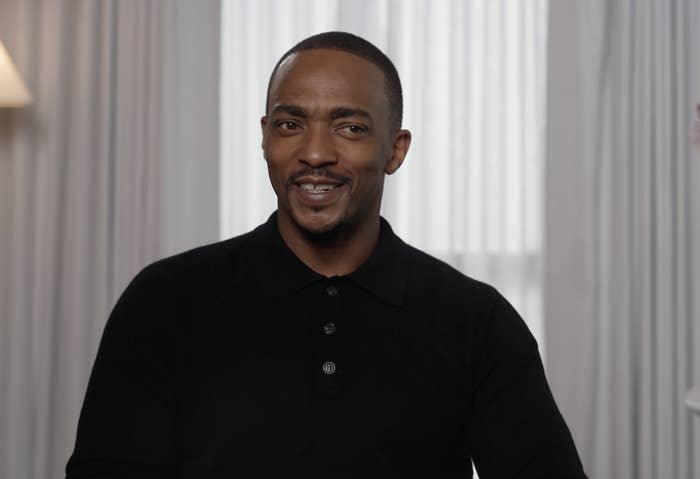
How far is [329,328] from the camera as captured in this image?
4.74 ft

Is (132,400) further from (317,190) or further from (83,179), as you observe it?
(83,179)

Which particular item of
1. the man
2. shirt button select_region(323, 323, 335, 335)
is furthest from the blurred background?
shirt button select_region(323, 323, 335, 335)

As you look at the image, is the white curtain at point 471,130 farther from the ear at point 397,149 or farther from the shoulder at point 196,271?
the shoulder at point 196,271

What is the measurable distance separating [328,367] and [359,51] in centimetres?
51

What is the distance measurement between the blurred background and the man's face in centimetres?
144

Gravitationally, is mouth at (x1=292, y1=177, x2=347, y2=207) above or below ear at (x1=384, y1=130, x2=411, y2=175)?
below

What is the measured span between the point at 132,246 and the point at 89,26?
70 cm

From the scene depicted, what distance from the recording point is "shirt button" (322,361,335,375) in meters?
1.40

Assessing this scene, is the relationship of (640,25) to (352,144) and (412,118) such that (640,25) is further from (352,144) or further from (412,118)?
(352,144)

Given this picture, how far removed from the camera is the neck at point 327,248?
1525mm

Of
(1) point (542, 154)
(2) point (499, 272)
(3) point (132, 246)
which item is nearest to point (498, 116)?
(1) point (542, 154)

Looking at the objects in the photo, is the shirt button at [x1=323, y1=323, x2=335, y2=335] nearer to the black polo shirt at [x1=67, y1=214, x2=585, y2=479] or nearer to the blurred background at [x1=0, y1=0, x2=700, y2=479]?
the black polo shirt at [x1=67, y1=214, x2=585, y2=479]

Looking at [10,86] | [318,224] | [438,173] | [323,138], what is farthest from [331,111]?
[10,86]

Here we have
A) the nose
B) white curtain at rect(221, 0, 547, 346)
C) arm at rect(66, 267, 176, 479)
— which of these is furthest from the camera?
white curtain at rect(221, 0, 547, 346)
